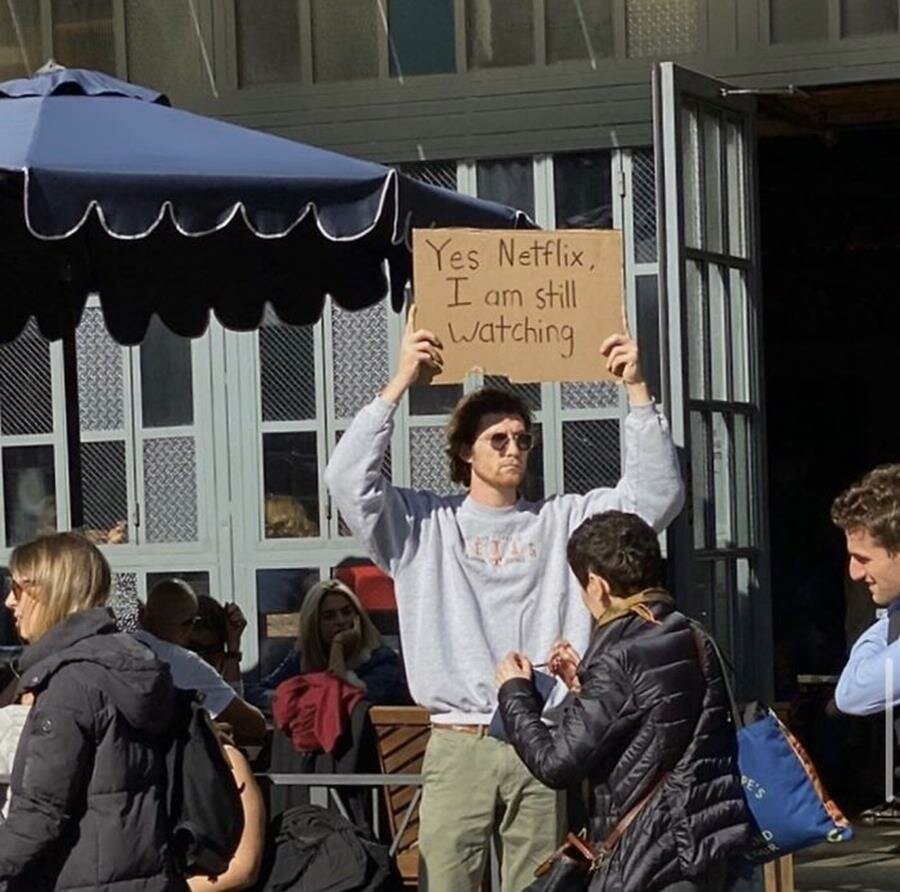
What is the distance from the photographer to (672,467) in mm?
5859

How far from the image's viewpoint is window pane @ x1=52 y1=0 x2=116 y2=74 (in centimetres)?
941

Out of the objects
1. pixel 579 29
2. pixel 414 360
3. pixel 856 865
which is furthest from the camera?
pixel 856 865

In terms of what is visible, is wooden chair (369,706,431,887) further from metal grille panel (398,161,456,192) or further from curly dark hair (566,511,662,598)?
metal grille panel (398,161,456,192)

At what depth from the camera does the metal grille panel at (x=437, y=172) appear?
902 centimetres

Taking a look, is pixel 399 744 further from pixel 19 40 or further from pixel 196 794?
pixel 19 40

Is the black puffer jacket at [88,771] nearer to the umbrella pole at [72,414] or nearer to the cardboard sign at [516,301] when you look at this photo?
the cardboard sign at [516,301]

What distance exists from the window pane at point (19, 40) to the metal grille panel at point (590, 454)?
8.99 ft

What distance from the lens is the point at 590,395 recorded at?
8875 millimetres

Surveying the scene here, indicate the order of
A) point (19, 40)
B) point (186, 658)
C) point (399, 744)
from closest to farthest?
point (186, 658) < point (399, 744) < point (19, 40)

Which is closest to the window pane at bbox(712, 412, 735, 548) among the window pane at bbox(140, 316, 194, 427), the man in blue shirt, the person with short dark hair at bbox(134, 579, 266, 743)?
the person with short dark hair at bbox(134, 579, 266, 743)

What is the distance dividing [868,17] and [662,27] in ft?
2.61

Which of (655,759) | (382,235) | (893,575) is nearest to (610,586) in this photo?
(655,759)

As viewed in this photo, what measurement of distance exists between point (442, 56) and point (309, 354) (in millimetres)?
1299

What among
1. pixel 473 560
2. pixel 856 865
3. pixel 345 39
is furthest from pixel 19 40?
pixel 856 865
